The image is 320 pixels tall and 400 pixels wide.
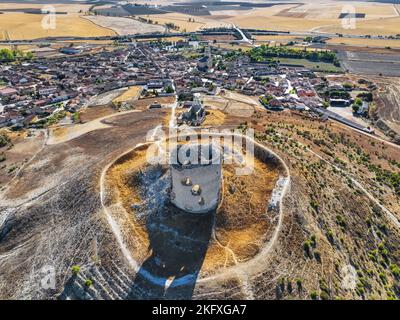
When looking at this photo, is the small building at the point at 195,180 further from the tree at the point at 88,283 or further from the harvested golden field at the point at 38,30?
the harvested golden field at the point at 38,30

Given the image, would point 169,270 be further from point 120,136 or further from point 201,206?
point 120,136

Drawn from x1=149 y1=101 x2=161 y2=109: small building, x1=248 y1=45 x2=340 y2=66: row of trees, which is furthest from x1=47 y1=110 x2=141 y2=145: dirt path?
x1=248 y1=45 x2=340 y2=66: row of trees

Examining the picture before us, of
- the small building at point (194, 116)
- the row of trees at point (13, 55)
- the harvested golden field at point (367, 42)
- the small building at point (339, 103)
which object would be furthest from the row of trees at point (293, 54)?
the row of trees at point (13, 55)

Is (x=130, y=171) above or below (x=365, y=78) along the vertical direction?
below

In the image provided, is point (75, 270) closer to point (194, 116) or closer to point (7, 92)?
point (194, 116)

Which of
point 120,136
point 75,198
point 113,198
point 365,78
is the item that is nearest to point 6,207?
point 75,198
